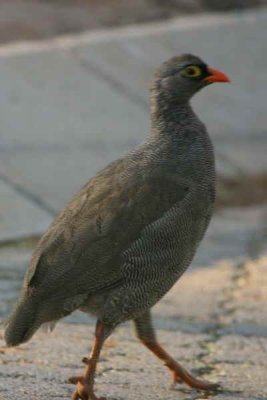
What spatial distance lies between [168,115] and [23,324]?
1.24m

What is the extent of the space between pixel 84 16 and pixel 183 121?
775 centimetres

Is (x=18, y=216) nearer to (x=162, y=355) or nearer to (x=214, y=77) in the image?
(x=214, y=77)

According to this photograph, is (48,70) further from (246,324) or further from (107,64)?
(246,324)

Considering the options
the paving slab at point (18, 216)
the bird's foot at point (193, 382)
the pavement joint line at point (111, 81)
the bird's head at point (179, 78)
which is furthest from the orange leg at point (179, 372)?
the pavement joint line at point (111, 81)

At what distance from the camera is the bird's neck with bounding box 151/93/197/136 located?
18.2ft

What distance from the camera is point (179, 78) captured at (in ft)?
18.6

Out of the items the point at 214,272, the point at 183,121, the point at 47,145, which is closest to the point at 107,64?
the point at 47,145

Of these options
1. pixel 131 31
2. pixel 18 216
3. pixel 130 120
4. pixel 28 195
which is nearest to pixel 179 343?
pixel 18 216

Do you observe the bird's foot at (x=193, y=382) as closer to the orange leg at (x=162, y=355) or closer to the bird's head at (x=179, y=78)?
the orange leg at (x=162, y=355)

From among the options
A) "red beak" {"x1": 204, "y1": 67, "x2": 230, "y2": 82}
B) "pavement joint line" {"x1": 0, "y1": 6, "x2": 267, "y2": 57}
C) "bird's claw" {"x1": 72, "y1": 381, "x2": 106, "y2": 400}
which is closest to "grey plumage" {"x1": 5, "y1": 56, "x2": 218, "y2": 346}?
"bird's claw" {"x1": 72, "y1": 381, "x2": 106, "y2": 400}

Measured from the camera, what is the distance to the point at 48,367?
5.63m

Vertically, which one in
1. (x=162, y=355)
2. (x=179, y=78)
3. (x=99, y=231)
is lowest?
(x=162, y=355)

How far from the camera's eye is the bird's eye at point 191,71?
570 centimetres

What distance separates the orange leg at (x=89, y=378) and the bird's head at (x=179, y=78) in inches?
47.2
